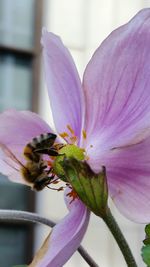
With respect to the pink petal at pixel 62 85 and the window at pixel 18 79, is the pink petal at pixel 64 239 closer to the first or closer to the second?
the pink petal at pixel 62 85

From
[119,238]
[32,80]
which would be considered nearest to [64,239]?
[119,238]

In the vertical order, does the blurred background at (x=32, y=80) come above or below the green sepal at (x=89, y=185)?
below

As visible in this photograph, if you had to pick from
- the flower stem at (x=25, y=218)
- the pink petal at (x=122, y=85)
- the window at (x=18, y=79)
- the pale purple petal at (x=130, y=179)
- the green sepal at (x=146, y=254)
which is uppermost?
the pink petal at (x=122, y=85)

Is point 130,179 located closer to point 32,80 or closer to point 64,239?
point 64,239

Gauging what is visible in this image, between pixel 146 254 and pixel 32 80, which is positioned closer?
pixel 146 254

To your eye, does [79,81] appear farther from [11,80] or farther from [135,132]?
[11,80]

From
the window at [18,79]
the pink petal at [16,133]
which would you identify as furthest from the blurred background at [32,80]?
the pink petal at [16,133]
